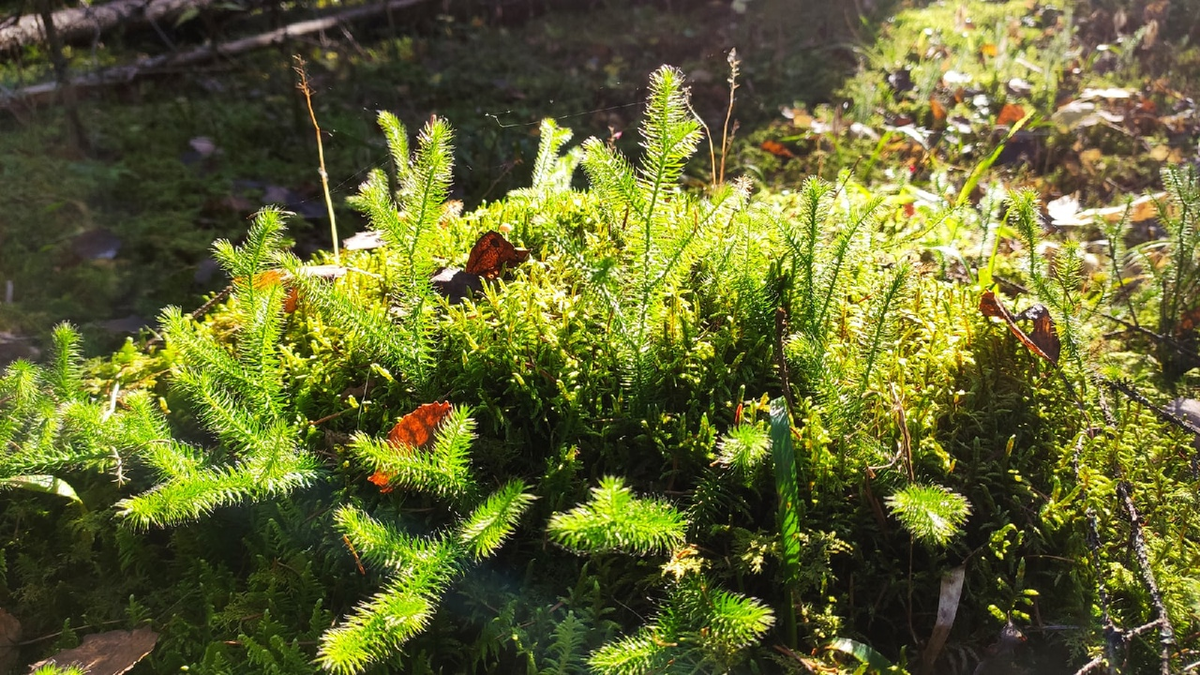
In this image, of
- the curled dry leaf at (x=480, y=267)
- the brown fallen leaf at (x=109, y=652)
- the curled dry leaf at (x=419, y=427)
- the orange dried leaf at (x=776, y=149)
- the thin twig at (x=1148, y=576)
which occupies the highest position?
the curled dry leaf at (x=480, y=267)

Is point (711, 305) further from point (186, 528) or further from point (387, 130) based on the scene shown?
point (186, 528)

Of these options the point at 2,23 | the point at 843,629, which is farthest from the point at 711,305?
the point at 2,23

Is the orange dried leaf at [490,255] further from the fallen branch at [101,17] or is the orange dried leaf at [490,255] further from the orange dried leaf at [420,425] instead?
the fallen branch at [101,17]

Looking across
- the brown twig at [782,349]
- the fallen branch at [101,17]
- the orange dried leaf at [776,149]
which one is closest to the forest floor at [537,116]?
the orange dried leaf at [776,149]

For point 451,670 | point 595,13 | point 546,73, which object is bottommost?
point 451,670

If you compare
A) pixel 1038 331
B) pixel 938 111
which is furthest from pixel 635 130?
pixel 1038 331

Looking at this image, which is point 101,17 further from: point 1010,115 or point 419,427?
point 1010,115

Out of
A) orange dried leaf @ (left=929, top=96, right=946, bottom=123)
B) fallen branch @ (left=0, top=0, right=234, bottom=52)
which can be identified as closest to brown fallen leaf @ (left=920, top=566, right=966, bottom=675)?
orange dried leaf @ (left=929, top=96, right=946, bottom=123)
